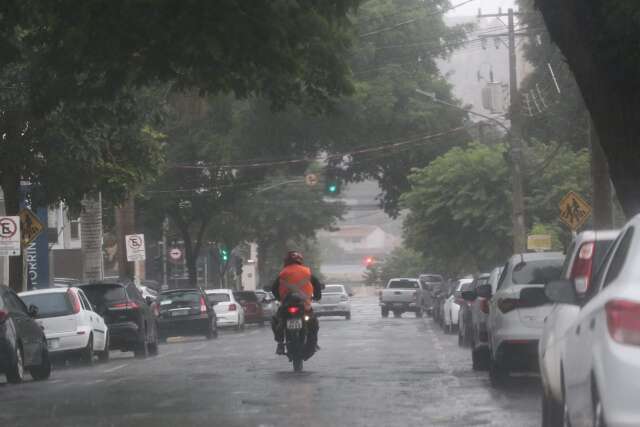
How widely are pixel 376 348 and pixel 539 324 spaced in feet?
34.4

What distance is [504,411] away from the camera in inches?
557

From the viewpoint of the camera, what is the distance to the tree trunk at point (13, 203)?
3052 cm

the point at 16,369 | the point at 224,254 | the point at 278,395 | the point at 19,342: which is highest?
the point at 224,254

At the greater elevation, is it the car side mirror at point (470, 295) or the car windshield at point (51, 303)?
the car windshield at point (51, 303)

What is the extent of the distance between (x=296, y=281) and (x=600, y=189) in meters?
8.44

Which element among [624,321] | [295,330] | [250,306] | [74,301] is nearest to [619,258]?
[624,321]

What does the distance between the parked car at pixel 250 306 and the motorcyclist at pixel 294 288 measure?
35.0 metres

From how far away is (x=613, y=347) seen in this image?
7176 mm

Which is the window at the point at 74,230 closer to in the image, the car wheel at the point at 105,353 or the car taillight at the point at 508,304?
the car wheel at the point at 105,353

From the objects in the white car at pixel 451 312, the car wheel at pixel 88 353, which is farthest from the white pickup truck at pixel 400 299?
the car wheel at pixel 88 353

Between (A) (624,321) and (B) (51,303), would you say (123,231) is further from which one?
(A) (624,321)

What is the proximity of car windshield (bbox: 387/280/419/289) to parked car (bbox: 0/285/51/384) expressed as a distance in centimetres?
4337

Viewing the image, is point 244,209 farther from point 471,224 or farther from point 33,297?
point 33,297

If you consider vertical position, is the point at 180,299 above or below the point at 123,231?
below
